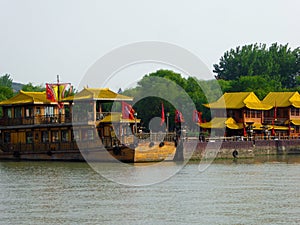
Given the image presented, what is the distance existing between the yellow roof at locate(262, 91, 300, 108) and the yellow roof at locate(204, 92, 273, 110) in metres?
2.09

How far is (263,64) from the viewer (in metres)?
102

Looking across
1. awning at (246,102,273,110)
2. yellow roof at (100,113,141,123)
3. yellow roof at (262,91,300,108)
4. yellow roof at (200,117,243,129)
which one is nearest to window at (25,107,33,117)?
yellow roof at (100,113,141,123)

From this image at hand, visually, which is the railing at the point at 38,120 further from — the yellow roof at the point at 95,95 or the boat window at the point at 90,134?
the boat window at the point at 90,134

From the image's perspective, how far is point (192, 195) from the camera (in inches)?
1140

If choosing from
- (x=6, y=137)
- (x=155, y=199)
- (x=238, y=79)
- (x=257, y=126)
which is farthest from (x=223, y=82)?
(x=155, y=199)

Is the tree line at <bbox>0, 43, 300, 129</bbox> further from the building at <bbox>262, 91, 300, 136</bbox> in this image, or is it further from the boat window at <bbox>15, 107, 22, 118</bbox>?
the boat window at <bbox>15, 107, 22, 118</bbox>

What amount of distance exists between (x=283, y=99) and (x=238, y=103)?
7074 mm

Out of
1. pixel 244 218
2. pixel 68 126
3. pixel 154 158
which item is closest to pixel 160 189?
pixel 244 218

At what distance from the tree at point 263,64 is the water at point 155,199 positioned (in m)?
61.2

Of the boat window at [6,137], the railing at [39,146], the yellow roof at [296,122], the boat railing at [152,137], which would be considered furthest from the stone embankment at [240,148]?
the boat window at [6,137]

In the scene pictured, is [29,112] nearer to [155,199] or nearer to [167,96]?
[167,96]

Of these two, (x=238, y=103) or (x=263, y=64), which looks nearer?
(x=238, y=103)

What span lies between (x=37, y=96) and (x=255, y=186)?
2622 centimetres

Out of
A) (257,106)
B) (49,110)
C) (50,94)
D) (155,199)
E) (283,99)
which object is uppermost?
(283,99)
